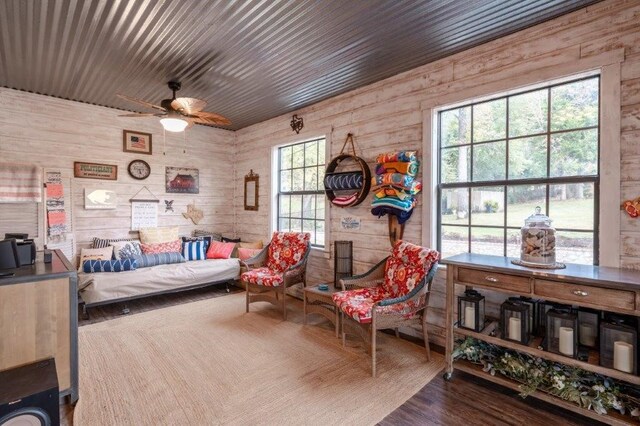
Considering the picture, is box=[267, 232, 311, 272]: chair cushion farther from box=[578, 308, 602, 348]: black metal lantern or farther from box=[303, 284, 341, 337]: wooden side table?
box=[578, 308, 602, 348]: black metal lantern

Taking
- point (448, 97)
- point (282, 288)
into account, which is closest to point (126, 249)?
point (282, 288)

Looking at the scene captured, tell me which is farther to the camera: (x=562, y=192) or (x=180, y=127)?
(x=180, y=127)

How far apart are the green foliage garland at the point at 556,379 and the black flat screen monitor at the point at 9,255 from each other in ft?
10.5

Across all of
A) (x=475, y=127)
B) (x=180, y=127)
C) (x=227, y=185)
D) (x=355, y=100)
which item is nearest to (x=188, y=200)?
(x=227, y=185)

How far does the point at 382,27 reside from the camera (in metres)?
2.46

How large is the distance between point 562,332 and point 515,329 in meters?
0.27

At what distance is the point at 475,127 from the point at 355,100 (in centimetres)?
145

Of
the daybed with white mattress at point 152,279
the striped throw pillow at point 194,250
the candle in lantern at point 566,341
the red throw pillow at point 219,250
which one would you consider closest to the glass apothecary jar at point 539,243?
the candle in lantern at point 566,341

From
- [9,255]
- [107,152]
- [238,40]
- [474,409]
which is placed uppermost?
[238,40]

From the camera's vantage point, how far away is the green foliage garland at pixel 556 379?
6.08ft

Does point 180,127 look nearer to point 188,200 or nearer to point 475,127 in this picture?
point 188,200

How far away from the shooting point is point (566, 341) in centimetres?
198

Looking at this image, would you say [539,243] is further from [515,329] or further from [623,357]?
[623,357]

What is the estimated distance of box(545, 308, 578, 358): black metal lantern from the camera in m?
1.96
